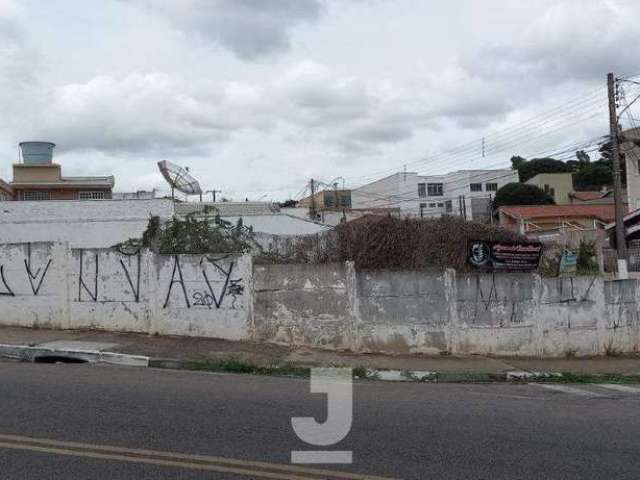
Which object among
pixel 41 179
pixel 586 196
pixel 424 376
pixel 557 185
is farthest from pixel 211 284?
pixel 557 185

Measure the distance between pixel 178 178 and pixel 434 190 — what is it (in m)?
57.6

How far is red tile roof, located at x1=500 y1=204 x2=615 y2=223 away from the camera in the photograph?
56406 millimetres

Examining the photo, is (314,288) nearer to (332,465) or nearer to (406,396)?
(406,396)

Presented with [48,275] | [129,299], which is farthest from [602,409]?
[48,275]

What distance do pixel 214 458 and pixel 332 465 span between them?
971 mm

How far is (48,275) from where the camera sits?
14.2 meters

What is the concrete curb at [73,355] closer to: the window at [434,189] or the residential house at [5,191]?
the residential house at [5,191]

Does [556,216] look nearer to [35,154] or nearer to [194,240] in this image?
[35,154]

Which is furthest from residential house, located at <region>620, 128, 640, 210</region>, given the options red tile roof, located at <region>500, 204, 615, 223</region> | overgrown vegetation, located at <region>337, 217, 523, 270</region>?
overgrown vegetation, located at <region>337, 217, 523, 270</region>

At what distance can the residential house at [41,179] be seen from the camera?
171 ft

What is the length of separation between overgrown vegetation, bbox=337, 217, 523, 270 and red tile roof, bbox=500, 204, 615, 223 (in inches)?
1708

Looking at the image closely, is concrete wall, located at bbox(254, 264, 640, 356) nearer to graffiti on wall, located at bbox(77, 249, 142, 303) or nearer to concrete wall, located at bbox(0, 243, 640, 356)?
concrete wall, located at bbox(0, 243, 640, 356)

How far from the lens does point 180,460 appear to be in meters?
5.64

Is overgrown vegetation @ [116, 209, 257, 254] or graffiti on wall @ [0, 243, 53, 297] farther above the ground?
overgrown vegetation @ [116, 209, 257, 254]
